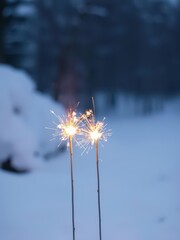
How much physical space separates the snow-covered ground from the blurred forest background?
336 inches

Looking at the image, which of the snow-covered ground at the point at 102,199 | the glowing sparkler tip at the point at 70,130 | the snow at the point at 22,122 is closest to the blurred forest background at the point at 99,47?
the snow at the point at 22,122

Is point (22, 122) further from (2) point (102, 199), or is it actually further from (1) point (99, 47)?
(1) point (99, 47)

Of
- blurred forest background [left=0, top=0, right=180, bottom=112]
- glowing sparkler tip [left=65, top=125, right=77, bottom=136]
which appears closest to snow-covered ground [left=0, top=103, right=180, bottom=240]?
glowing sparkler tip [left=65, top=125, right=77, bottom=136]

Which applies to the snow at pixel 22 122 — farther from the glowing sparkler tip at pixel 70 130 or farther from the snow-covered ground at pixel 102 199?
the glowing sparkler tip at pixel 70 130

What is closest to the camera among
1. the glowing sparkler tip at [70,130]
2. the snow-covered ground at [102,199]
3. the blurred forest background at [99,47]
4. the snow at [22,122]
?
the glowing sparkler tip at [70,130]

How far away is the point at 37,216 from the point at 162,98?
20.0 metres

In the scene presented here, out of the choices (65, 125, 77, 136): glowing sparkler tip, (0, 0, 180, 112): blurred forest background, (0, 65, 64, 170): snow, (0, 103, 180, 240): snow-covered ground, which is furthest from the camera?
(0, 0, 180, 112): blurred forest background

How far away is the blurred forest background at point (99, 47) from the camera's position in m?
19.1

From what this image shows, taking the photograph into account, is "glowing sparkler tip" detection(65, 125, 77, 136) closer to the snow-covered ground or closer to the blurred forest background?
the snow-covered ground

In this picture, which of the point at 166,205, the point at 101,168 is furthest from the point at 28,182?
the point at 166,205

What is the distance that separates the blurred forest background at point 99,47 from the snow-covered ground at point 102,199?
8530 millimetres

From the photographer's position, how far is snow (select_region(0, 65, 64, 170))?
27.6 feet

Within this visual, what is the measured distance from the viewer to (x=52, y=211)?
599 cm

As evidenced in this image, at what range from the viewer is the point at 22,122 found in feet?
30.5
